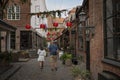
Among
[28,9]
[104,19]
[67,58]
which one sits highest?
[28,9]

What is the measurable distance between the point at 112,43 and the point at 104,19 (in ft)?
4.02

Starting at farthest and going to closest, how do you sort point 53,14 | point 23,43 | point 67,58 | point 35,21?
1. point 35,21
2. point 23,43
3. point 67,58
4. point 53,14

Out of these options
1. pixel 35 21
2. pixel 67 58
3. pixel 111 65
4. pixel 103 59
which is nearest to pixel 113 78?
pixel 111 65

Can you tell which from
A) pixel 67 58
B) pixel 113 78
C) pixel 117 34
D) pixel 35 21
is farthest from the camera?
pixel 35 21

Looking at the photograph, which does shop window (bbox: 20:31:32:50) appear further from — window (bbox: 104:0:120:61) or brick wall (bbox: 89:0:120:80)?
window (bbox: 104:0:120:61)

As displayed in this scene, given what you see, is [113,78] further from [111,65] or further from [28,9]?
[28,9]

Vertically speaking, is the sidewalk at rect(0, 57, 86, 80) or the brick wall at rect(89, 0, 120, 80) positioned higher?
the brick wall at rect(89, 0, 120, 80)

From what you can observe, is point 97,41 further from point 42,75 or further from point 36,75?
point 36,75

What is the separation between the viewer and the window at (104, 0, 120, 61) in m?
10.3

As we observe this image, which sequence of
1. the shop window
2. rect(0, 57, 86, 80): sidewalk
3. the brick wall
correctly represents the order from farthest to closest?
the shop window < rect(0, 57, 86, 80): sidewalk < the brick wall

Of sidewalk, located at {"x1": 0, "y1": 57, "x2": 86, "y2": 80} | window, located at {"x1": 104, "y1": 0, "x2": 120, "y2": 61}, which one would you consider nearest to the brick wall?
window, located at {"x1": 104, "y1": 0, "x2": 120, "y2": 61}

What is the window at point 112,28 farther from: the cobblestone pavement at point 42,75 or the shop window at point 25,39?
the shop window at point 25,39

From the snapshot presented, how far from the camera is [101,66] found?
12289 mm

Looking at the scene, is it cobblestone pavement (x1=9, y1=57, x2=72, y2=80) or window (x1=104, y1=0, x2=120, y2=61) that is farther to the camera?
cobblestone pavement (x1=9, y1=57, x2=72, y2=80)
